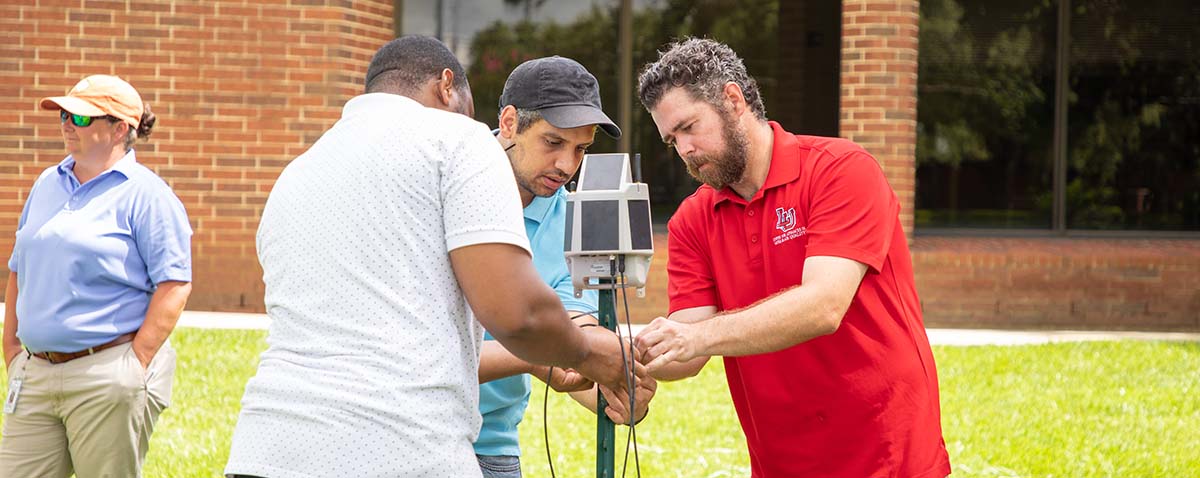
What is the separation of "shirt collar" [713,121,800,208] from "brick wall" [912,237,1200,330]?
24.4ft

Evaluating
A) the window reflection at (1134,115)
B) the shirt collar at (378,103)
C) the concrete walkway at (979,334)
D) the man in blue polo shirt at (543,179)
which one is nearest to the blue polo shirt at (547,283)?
the man in blue polo shirt at (543,179)

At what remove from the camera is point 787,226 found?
3174mm

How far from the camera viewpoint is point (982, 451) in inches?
259

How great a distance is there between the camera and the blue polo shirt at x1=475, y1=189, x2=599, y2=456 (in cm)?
Result: 323

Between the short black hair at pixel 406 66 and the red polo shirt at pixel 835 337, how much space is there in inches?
35.2

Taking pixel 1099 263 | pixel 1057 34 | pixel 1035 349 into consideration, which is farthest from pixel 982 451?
pixel 1057 34

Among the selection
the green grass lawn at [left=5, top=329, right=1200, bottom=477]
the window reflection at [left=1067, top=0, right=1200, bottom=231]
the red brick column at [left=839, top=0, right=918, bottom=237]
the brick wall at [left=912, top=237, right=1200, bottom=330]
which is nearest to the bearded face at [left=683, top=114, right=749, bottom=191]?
the green grass lawn at [left=5, top=329, right=1200, bottom=477]

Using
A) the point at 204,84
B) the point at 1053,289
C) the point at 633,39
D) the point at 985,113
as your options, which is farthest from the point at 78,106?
the point at 985,113

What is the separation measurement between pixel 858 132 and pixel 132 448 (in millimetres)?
6818

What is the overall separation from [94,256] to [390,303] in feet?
8.02

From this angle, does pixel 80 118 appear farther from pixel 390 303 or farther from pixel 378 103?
pixel 390 303

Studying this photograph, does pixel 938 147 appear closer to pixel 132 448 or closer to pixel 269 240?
pixel 132 448

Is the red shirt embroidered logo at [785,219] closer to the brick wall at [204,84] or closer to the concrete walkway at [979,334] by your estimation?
the concrete walkway at [979,334]

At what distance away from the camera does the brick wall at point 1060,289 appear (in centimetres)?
1048
